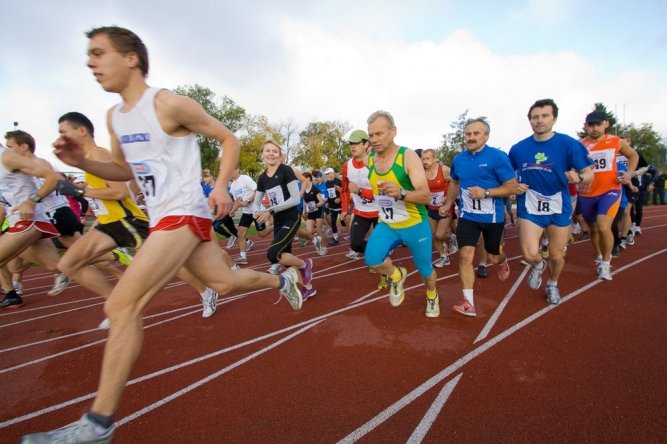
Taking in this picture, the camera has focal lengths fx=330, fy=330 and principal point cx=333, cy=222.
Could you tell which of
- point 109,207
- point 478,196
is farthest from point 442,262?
point 109,207

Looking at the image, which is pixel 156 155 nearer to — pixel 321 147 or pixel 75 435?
pixel 75 435

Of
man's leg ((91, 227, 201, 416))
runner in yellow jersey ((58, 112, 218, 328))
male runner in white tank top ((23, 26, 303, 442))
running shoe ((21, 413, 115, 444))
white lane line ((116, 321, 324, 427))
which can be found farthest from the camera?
runner in yellow jersey ((58, 112, 218, 328))

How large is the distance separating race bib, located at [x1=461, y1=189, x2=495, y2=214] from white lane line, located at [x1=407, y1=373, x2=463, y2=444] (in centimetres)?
204

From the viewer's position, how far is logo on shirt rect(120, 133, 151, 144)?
2102 mm

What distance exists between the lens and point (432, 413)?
2.36 metres

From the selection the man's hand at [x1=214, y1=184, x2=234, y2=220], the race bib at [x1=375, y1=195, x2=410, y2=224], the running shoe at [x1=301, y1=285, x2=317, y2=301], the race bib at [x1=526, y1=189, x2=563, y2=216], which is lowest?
the running shoe at [x1=301, y1=285, x2=317, y2=301]

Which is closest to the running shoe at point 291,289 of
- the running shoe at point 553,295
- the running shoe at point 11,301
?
the running shoe at point 553,295

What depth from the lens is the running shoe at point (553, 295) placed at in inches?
165

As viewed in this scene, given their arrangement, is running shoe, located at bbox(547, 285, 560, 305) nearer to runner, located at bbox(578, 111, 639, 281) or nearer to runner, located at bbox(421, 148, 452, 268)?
runner, located at bbox(578, 111, 639, 281)

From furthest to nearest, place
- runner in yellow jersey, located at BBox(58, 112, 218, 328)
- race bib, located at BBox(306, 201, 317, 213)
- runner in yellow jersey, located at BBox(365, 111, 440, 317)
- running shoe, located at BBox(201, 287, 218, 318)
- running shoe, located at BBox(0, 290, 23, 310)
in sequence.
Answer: race bib, located at BBox(306, 201, 317, 213) → running shoe, located at BBox(0, 290, 23, 310) → running shoe, located at BBox(201, 287, 218, 318) → runner in yellow jersey, located at BBox(58, 112, 218, 328) → runner in yellow jersey, located at BBox(365, 111, 440, 317)

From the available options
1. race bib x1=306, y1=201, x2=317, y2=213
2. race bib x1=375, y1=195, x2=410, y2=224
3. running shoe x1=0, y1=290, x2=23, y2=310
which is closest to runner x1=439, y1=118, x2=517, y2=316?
race bib x1=375, y1=195, x2=410, y2=224

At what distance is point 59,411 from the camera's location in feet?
8.66

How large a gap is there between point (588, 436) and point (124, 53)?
3.80 meters

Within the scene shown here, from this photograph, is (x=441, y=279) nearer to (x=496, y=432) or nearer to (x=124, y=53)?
(x=496, y=432)
